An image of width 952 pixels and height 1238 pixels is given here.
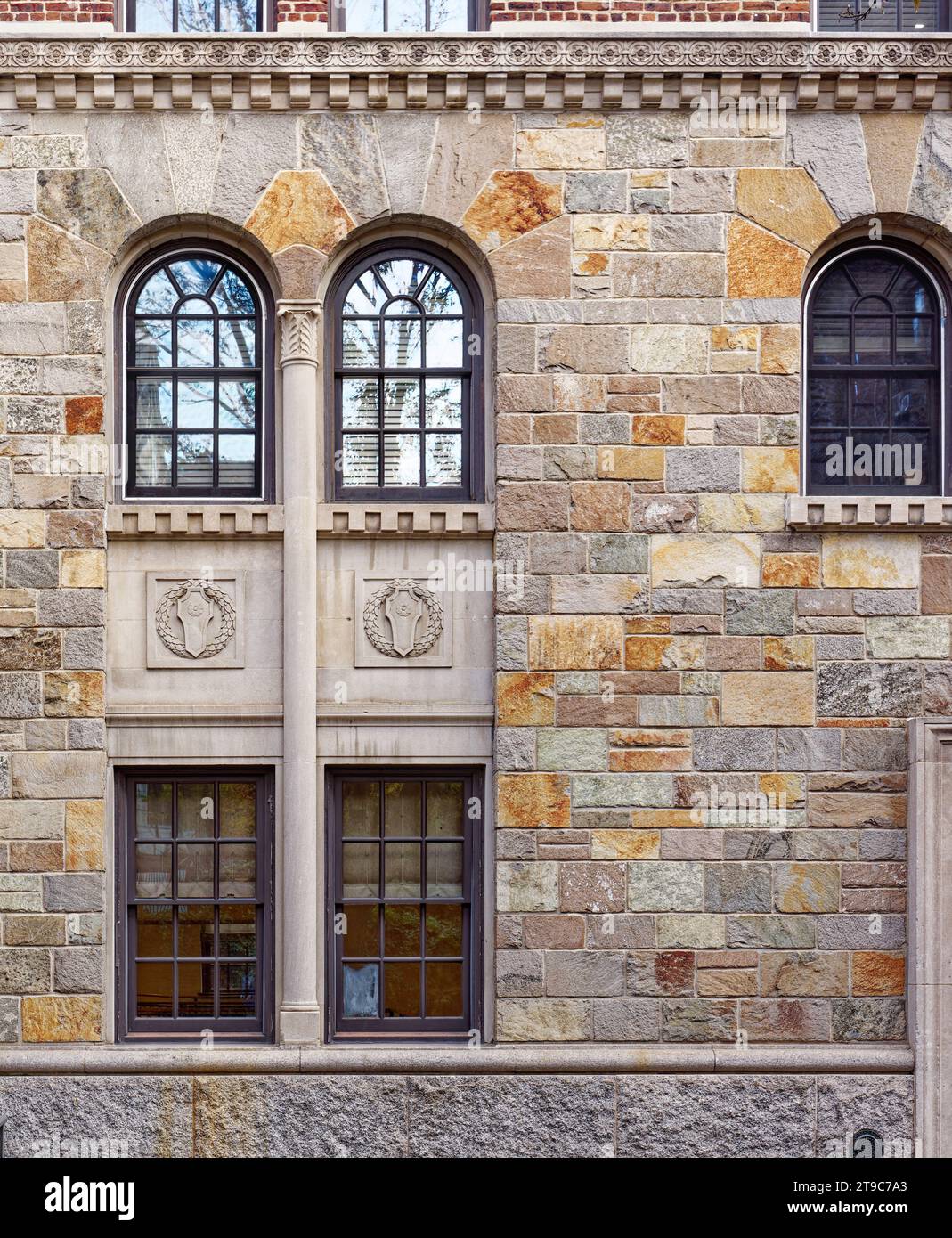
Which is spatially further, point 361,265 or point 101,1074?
point 361,265

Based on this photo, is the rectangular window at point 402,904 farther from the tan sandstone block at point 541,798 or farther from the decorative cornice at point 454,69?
the decorative cornice at point 454,69

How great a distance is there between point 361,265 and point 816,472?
381 centimetres

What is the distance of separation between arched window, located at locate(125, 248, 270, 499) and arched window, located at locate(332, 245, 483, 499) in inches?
26.3

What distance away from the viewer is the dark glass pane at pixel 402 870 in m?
8.26

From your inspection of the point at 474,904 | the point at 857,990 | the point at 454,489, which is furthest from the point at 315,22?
the point at 857,990

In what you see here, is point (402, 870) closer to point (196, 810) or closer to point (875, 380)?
point (196, 810)

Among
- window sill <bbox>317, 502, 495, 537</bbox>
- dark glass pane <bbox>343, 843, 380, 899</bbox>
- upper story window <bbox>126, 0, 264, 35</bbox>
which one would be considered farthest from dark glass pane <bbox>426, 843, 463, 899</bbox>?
upper story window <bbox>126, 0, 264, 35</bbox>

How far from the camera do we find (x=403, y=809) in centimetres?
830

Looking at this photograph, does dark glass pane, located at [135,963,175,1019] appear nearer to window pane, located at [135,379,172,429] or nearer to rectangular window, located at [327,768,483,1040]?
rectangular window, located at [327,768,483,1040]

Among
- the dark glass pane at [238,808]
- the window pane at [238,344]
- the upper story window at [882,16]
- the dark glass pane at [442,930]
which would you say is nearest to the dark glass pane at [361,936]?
the dark glass pane at [442,930]

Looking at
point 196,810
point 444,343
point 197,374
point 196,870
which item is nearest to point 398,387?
point 444,343

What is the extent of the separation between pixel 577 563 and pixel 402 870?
2651 mm
